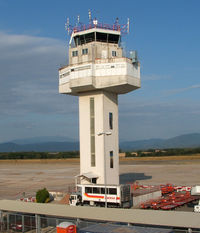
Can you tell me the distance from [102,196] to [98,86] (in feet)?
40.2

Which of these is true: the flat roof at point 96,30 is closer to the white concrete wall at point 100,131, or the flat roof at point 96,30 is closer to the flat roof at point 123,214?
the white concrete wall at point 100,131

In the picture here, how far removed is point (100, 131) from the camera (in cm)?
3812

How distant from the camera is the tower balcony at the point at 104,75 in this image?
37.2 m

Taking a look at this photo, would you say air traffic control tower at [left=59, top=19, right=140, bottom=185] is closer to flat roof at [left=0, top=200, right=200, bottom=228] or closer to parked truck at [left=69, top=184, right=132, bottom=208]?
parked truck at [left=69, top=184, right=132, bottom=208]

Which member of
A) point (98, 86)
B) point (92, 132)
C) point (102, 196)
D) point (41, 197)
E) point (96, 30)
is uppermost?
point (96, 30)

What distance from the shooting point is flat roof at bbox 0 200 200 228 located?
58.5ft

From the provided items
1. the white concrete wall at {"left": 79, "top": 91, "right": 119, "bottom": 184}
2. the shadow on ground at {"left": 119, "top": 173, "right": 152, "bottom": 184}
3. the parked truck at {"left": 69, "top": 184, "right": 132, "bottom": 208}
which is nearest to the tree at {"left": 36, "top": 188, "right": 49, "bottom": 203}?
the parked truck at {"left": 69, "top": 184, "right": 132, "bottom": 208}

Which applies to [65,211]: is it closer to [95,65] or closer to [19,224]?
[19,224]

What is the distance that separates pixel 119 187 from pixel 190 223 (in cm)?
1523

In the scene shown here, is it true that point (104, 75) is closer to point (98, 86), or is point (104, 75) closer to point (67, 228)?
point (98, 86)

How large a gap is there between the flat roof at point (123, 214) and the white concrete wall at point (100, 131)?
48.0ft

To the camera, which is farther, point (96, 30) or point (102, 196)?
point (96, 30)

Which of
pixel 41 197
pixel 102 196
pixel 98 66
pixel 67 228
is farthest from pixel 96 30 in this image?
pixel 67 228

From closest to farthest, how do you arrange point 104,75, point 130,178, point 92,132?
point 104,75 < point 92,132 < point 130,178
